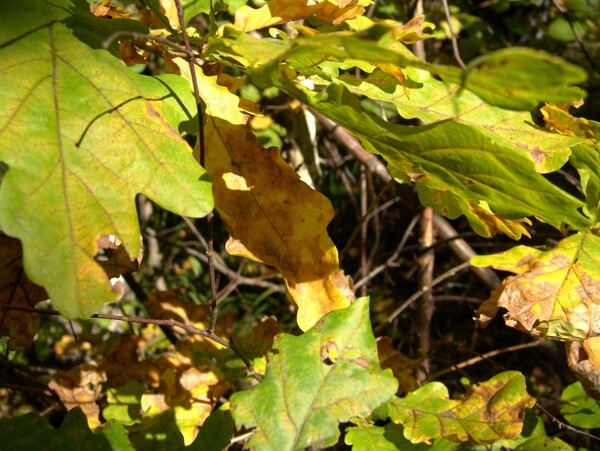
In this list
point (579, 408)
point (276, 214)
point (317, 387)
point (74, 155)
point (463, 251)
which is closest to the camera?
point (74, 155)

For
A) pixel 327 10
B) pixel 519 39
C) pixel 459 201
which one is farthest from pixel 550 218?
pixel 519 39

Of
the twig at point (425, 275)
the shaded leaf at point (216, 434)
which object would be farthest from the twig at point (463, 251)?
the shaded leaf at point (216, 434)

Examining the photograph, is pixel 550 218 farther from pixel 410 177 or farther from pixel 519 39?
pixel 519 39

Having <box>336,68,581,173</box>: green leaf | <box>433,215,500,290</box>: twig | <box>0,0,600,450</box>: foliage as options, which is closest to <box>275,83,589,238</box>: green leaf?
<box>0,0,600,450</box>: foliage

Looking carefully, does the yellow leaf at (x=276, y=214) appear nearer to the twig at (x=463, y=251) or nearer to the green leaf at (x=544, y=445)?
the green leaf at (x=544, y=445)

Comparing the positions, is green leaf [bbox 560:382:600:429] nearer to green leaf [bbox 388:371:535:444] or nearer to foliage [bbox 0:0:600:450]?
foliage [bbox 0:0:600:450]

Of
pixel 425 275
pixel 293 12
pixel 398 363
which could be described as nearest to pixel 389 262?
pixel 425 275

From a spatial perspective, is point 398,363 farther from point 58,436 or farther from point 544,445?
point 58,436
